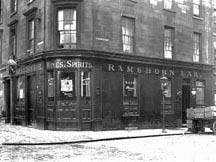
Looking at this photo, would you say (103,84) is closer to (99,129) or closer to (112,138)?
(99,129)

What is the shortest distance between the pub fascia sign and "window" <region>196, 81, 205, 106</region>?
63 centimetres

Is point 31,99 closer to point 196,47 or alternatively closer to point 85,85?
point 85,85

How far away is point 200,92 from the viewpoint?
26.9 m

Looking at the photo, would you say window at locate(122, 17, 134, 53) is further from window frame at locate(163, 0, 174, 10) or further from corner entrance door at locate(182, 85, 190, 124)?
corner entrance door at locate(182, 85, 190, 124)

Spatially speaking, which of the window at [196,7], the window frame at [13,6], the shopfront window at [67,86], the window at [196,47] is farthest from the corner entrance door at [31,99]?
the window at [196,7]

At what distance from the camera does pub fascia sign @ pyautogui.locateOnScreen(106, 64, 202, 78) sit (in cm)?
2191

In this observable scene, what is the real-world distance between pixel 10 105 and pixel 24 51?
5.13m

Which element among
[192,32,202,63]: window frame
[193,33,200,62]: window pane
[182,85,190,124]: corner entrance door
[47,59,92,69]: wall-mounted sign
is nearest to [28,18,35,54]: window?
[47,59,92,69]: wall-mounted sign

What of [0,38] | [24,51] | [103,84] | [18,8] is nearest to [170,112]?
Answer: [103,84]

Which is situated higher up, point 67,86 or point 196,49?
point 196,49

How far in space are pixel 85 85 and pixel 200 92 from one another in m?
9.97

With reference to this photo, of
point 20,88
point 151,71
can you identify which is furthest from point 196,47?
point 20,88

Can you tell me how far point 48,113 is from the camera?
69.4 feet

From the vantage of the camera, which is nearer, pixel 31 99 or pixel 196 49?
pixel 31 99
